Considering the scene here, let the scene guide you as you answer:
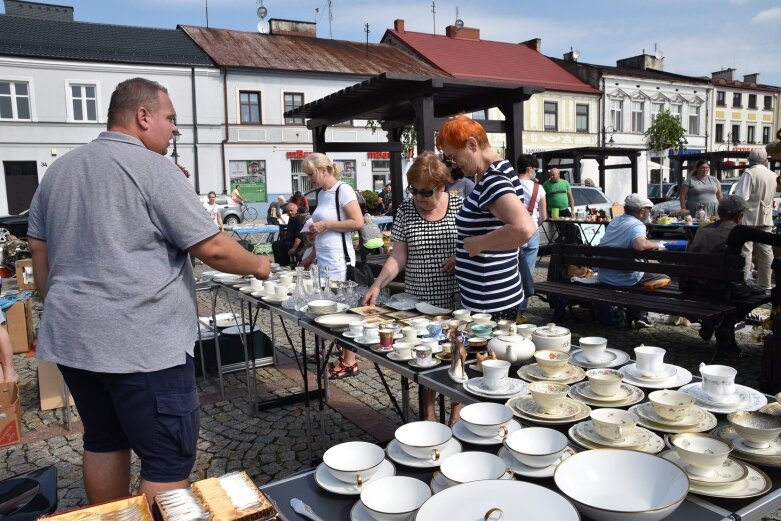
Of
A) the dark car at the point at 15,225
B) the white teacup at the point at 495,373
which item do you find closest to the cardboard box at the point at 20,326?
the white teacup at the point at 495,373

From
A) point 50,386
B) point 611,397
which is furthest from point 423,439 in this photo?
point 50,386

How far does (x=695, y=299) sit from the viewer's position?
507cm

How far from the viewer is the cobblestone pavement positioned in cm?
335

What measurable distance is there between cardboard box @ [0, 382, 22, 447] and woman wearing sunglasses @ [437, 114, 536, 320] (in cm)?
290

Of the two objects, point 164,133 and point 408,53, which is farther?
point 408,53

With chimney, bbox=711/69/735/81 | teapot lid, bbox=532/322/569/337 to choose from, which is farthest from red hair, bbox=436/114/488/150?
chimney, bbox=711/69/735/81

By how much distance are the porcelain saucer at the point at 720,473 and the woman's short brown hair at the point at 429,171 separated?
6.54 ft

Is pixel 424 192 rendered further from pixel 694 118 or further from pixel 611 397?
pixel 694 118

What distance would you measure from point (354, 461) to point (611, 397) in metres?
0.76

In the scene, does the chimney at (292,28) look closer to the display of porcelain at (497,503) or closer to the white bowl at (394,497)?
the white bowl at (394,497)

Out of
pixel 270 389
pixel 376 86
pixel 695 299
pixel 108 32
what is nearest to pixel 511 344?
pixel 270 389

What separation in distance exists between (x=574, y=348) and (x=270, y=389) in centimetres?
302

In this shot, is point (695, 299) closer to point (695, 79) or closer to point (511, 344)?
point (511, 344)

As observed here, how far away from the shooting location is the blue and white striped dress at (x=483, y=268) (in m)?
2.70
